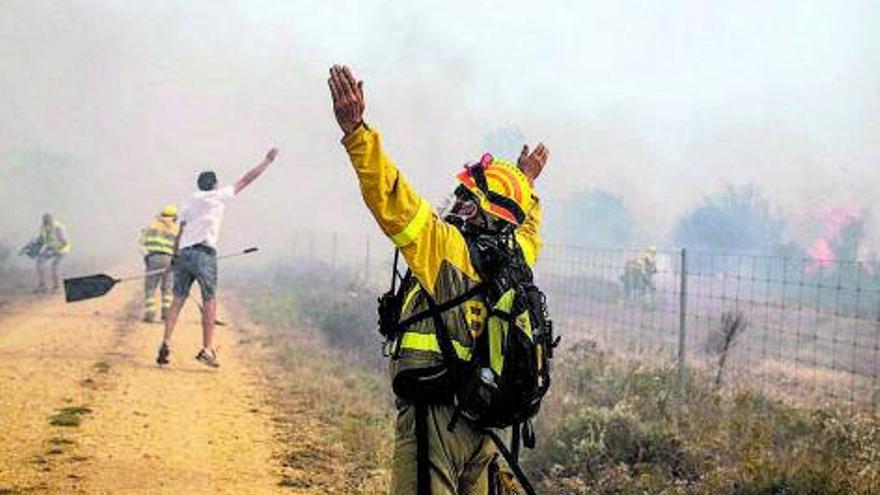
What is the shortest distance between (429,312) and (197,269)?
6.10 meters

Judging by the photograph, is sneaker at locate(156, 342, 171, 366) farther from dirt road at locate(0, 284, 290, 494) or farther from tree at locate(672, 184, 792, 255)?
tree at locate(672, 184, 792, 255)

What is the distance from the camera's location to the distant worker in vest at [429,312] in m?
2.55

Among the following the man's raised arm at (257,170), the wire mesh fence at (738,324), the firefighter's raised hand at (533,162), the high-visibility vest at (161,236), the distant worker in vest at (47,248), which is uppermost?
the man's raised arm at (257,170)

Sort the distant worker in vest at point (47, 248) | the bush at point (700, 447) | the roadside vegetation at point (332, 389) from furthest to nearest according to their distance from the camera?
1. the distant worker in vest at point (47, 248)
2. the roadside vegetation at point (332, 389)
3. the bush at point (700, 447)

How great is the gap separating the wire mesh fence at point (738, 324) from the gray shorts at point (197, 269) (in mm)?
4572

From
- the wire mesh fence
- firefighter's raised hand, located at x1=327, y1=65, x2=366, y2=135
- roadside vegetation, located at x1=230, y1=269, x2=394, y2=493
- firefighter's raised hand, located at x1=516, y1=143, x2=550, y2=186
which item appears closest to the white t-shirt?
roadside vegetation, located at x1=230, y1=269, x2=394, y2=493

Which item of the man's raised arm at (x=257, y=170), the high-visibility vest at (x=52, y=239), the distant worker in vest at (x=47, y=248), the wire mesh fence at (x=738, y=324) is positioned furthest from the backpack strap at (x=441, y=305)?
the high-visibility vest at (x=52, y=239)

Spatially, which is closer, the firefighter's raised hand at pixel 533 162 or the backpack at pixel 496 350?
the backpack at pixel 496 350

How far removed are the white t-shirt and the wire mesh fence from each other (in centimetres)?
453

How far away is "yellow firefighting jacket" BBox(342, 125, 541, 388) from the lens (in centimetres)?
252

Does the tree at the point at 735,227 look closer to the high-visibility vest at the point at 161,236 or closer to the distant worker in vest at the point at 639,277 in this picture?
the distant worker in vest at the point at 639,277

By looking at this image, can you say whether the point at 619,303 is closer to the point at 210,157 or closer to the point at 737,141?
the point at 737,141

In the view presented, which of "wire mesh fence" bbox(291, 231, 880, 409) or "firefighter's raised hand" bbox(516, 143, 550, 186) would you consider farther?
"wire mesh fence" bbox(291, 231, 880, 409)

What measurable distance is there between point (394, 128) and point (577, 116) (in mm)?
12236
